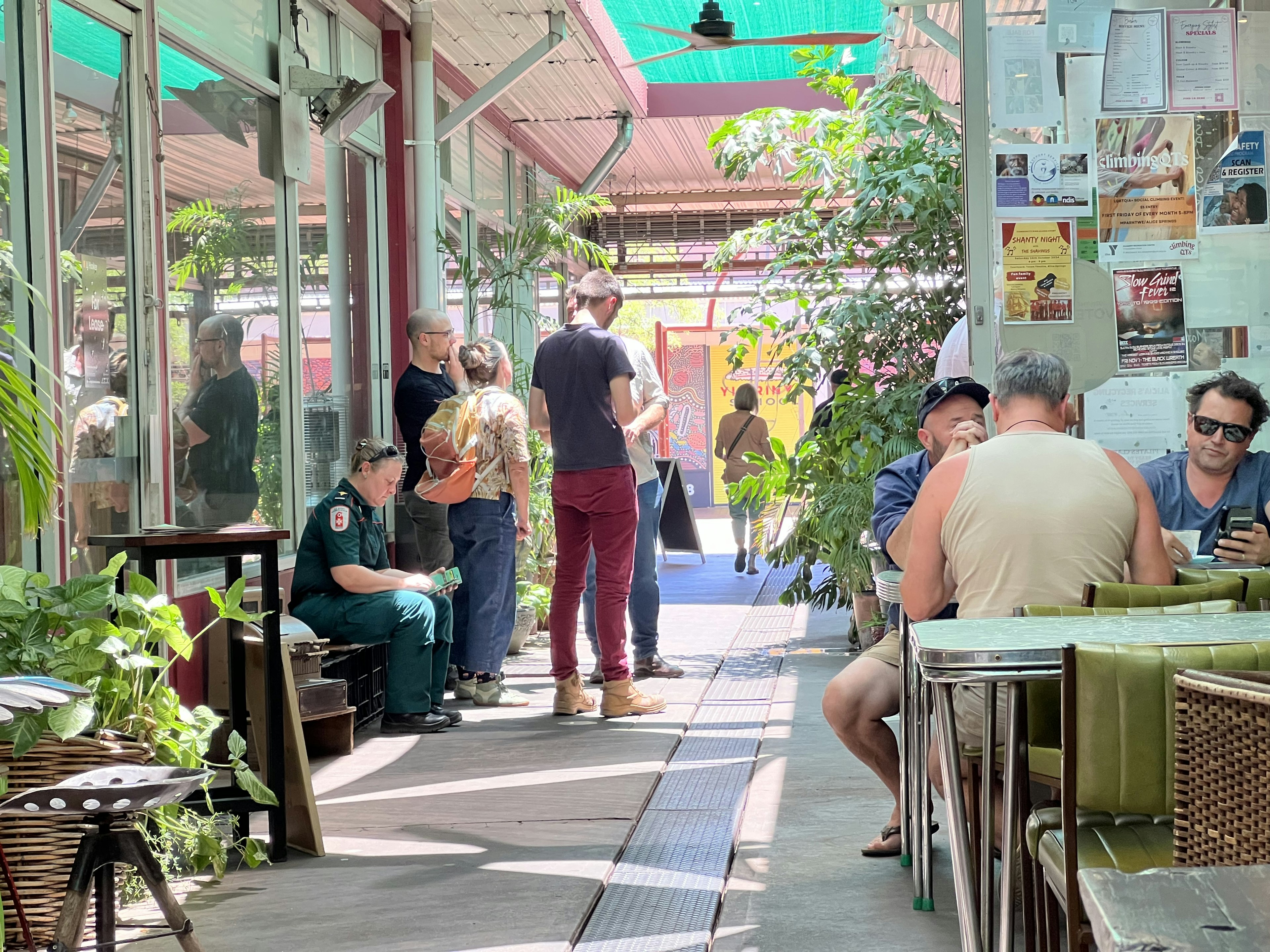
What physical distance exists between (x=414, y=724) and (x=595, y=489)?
110cm

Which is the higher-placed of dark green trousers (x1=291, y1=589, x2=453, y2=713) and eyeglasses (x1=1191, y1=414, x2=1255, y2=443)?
eyeglasses (x1=1191, y1=414, x2=1255, y2=443)

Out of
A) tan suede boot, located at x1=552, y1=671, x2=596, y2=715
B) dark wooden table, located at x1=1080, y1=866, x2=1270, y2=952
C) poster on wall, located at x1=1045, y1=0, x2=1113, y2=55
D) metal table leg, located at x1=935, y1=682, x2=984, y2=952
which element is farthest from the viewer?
tan suede boot, located at x1=552, y1=671, x2=596, y2=715

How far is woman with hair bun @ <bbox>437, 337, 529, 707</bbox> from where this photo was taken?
570cm

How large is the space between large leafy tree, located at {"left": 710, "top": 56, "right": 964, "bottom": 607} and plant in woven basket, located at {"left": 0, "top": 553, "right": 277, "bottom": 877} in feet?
11.1

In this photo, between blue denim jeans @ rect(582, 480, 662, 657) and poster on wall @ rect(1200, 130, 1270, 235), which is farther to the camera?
blue denim jeans @ rect(582, 480, 662, 657)

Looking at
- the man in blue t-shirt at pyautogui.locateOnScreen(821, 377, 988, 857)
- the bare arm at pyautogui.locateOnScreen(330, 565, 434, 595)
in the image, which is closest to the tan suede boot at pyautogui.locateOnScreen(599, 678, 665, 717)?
the bare arm at pyautogui.locateOnScreen(330, 565, 434, 595)

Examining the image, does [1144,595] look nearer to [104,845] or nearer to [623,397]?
[104,845]

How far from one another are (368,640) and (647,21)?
4.94m

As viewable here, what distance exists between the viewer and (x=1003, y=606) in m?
2.85

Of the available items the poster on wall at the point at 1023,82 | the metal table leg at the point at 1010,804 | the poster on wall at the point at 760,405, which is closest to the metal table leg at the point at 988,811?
the metal table leg at the point at 1010,804

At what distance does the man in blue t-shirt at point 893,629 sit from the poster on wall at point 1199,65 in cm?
103

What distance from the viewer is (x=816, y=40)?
6.35 meters

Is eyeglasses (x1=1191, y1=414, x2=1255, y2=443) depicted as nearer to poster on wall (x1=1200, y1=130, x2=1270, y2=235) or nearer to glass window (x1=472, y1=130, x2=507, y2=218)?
poster on wall (x1=1200, y1=130, x2=1270, y2=235)

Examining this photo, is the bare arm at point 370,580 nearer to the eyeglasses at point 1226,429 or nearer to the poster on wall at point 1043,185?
the poster on wall at point 1043,185
